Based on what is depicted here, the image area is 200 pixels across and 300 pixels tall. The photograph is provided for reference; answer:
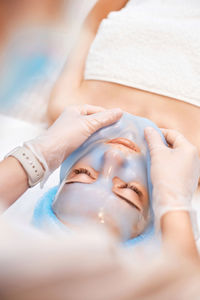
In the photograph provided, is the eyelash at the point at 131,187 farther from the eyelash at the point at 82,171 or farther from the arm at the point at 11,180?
the arm at the point at 11,180

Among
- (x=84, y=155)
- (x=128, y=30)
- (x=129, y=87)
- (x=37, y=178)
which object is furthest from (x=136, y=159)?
(x=128, y=30)

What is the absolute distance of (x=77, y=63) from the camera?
1.61m

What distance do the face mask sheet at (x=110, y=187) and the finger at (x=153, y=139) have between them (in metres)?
0.03

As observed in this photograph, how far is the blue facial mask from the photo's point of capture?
966 millimetres

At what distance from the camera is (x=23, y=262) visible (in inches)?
17.0

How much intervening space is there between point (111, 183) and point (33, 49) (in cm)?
108

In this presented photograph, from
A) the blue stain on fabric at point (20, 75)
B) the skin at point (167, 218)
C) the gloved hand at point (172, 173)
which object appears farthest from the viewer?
the blue stain on fabric at point (20, 75)

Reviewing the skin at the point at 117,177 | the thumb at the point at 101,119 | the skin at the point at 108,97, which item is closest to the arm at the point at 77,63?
the skin at the point at 108,97

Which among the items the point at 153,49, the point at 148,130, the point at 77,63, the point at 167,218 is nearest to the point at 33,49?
the point at 77,63

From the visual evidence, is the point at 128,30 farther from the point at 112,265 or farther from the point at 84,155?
the point at 112,265

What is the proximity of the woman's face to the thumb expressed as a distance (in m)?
0.06

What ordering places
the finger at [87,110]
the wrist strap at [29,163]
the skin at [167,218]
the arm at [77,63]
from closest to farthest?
1. the skin at [167,218]
2. the wrist strap at [29,163]
3. the finger at [87,110]
4. the arm at [77,63]

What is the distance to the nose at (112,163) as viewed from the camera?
3.50ft

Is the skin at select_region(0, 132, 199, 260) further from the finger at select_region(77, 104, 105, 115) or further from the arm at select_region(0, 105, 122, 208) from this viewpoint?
the finger at select_region(77, 104, 105, 115)
